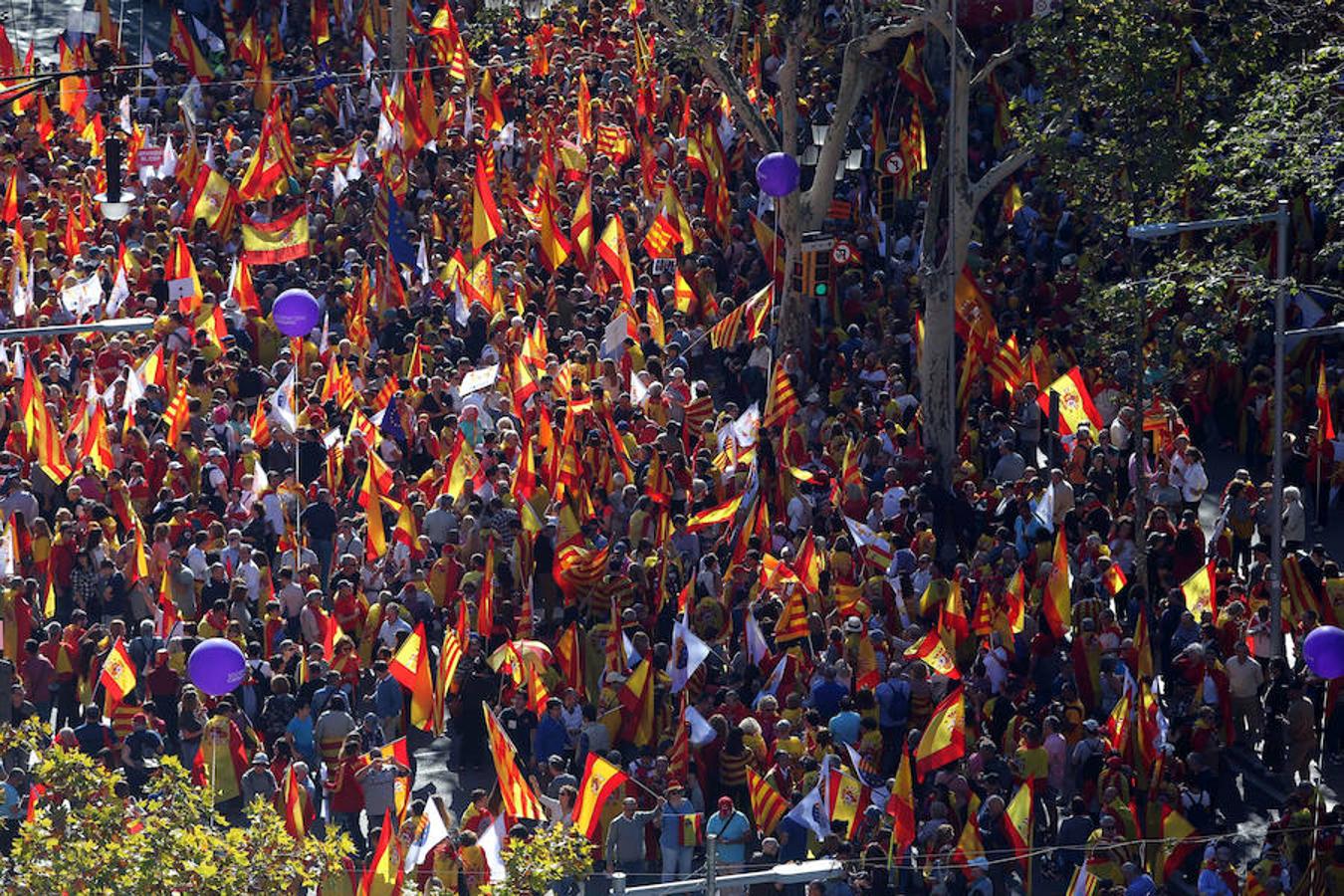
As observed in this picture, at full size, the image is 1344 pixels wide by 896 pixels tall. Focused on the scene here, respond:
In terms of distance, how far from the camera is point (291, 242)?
35.7m

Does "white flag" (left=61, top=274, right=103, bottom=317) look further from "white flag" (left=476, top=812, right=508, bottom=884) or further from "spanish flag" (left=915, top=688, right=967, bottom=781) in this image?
"spanish flag" (left=915, top=688, right=967, bottom=781)

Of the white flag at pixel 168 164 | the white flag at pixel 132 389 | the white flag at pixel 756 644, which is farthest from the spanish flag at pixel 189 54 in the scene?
the white flag at pixel 756 644

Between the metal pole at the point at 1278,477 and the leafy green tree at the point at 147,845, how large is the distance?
9452mm

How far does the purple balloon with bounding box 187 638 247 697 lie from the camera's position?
1022 inches

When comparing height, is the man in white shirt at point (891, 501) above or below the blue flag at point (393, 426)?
below

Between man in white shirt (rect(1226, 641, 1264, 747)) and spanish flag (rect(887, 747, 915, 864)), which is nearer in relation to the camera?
spanish flag (rect(887, 747, 915, 864))

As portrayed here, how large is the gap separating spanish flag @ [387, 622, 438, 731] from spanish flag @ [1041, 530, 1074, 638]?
17.3 feet

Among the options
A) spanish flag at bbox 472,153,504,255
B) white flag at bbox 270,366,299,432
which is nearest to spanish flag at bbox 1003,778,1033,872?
white flag at bbox 270,366,299,432

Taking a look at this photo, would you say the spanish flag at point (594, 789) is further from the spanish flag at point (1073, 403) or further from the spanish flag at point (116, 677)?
the spanish flag at point (1073, 403)

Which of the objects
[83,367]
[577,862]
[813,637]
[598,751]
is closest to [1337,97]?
[813,637]

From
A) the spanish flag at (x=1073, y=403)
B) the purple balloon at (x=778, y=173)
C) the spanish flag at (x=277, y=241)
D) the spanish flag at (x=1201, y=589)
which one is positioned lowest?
the spanish flag at (x=1201, y=589)

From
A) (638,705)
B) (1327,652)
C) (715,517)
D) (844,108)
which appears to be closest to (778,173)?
(844,108)

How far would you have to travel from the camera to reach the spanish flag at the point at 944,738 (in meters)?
25.3

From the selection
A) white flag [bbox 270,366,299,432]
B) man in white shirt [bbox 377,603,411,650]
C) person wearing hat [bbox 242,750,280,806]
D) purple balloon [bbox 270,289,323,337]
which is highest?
→ purple balloon [bbox 270,289,323,337]
